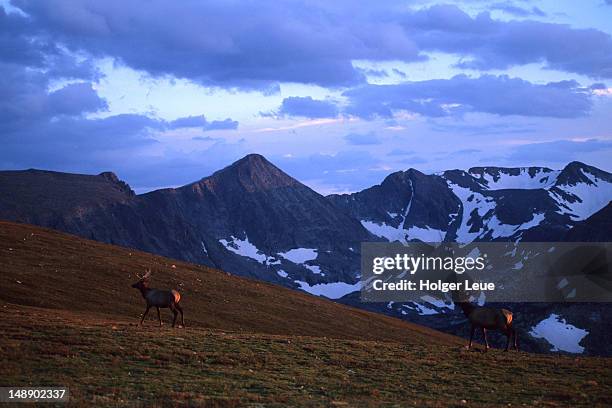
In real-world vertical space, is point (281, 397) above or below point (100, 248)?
below

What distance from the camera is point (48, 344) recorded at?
2906 cm

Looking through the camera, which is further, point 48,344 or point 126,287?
point 126,287

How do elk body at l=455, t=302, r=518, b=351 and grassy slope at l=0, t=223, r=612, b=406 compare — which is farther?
elk body at l=455, t=302, r=518, b=351

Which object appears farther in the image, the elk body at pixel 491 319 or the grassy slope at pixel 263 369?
the elk body at pixel 491 319

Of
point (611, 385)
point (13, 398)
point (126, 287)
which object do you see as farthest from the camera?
point (126, 287)

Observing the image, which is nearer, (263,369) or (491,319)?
(263,369)

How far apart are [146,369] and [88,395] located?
15.2ft

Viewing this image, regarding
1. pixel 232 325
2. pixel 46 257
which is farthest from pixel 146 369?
pixel 46 257

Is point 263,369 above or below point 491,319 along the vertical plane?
below

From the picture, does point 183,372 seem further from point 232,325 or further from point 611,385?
point 232,325

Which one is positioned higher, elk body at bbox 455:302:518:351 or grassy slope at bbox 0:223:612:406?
elk body at bbox 455:302:518:351

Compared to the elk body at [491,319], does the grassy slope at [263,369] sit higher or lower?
lower

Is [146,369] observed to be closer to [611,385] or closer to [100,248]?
[611,385]

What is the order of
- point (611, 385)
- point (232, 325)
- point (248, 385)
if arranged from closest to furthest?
point (248, 385) → point (611, 385) → point (232, 325)
